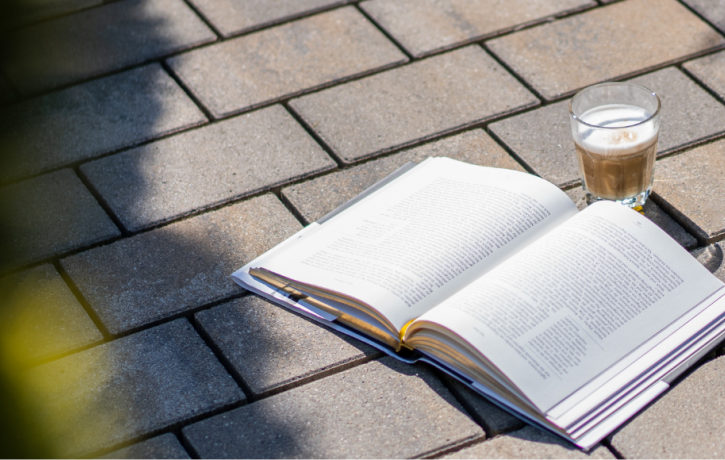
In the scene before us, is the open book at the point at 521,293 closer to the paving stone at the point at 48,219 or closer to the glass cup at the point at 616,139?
the glass cup at the point at 616,139

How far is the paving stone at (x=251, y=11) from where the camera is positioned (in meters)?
2.42

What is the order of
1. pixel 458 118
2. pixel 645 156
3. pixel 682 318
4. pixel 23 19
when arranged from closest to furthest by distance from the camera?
pixel 682 318 < pixel 645 156 < pixel 458 118 < pixel 23 19

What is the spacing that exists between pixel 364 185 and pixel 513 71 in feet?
1.88

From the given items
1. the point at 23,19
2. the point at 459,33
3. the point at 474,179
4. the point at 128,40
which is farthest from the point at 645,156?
the point at 23,19

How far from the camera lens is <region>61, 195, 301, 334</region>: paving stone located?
5.46ft

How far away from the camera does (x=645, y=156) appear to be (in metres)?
1.60

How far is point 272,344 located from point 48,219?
2.21 feet

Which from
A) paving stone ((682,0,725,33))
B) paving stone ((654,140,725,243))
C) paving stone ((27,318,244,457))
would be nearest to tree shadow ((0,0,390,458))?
paving stone ((27,318,244,457))

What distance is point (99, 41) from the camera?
7.93 ft

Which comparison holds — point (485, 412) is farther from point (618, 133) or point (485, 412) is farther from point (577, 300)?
point (618, 133)

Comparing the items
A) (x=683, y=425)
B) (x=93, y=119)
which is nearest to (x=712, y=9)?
(x=683, y=425)

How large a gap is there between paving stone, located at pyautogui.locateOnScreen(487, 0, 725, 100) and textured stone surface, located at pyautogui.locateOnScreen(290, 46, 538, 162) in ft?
0.27

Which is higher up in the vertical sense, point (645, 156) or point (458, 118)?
point (645, 156)

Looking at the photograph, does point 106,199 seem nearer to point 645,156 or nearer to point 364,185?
point 364,185
